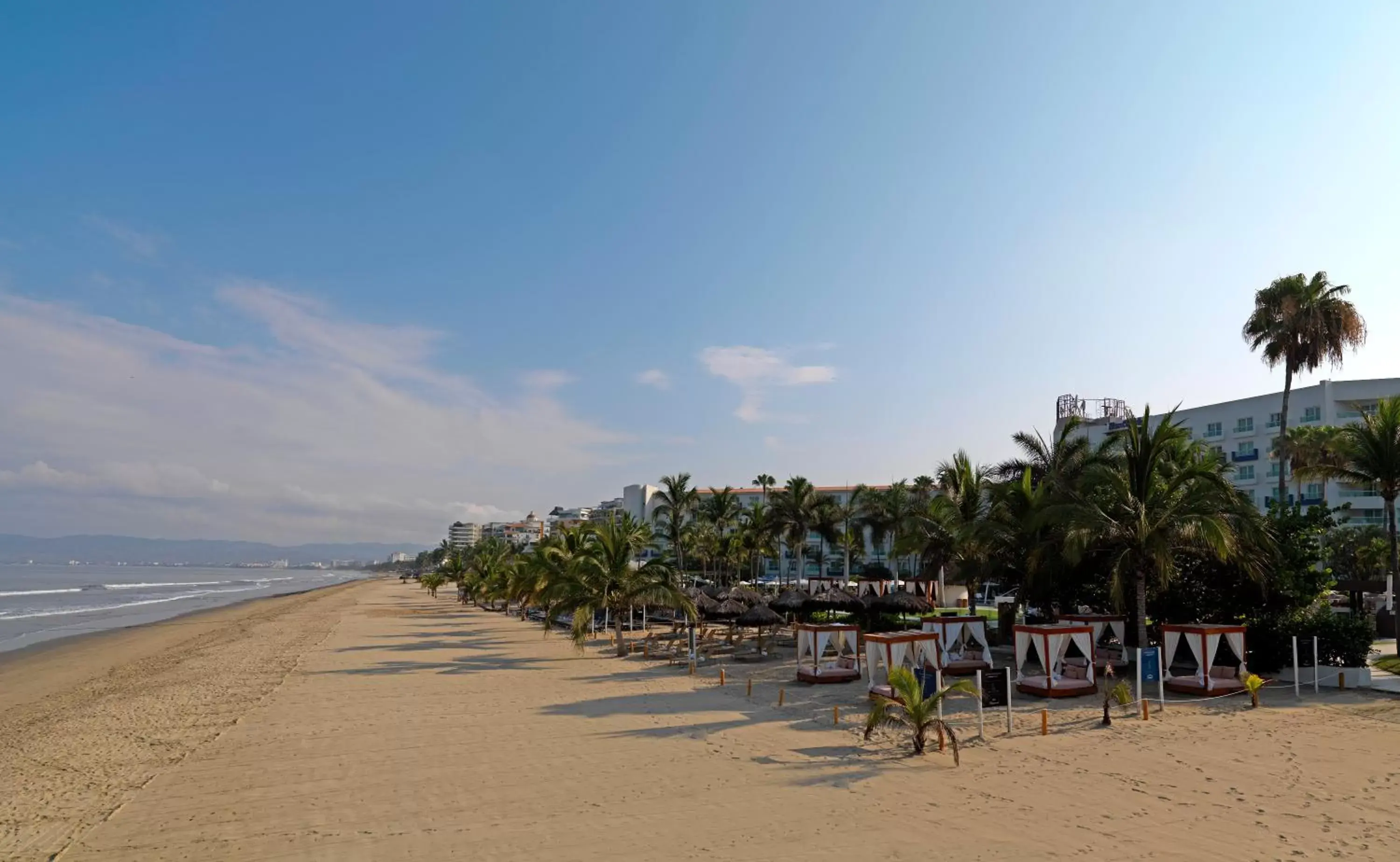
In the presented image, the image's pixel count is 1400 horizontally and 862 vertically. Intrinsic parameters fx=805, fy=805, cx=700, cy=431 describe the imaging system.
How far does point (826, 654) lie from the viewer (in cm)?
2142

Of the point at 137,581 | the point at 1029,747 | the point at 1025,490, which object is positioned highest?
the point at 1025,490

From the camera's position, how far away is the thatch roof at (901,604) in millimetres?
28203

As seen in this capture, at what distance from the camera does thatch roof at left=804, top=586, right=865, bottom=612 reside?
98.8 feet

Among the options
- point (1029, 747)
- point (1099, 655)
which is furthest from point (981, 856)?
point (1099, 655)

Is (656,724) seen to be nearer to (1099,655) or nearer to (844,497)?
(1099,655)

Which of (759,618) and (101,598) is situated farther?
(101,598)

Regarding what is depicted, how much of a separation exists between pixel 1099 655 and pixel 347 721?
60.0 feet

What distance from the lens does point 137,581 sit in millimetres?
146750

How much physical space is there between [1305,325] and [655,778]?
99.4ft

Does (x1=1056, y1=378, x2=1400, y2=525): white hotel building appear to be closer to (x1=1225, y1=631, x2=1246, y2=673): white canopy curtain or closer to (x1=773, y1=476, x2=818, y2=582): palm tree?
(x1=773, y1=476, x2=818, y2=582): palm tree

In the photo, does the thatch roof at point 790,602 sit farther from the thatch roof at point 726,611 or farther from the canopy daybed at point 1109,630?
the canopy daybed at point 1109,630

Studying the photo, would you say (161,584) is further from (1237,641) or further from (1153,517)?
Result: (1237,641)

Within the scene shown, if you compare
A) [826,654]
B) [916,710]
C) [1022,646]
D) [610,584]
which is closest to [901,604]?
[826,654]

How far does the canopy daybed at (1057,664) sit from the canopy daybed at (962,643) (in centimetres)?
277
